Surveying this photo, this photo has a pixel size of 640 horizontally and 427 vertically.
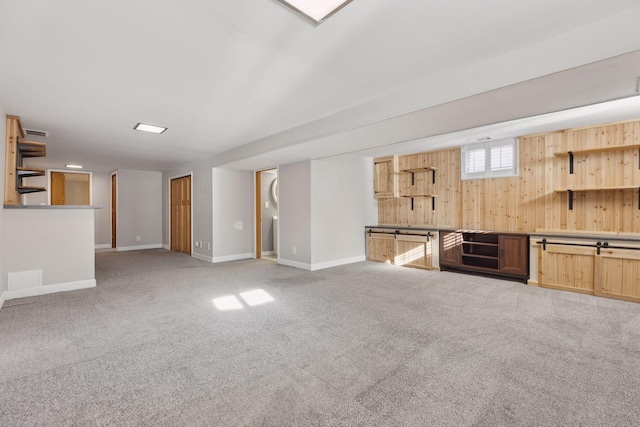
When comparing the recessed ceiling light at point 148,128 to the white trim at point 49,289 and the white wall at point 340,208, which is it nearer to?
the white trim at point 49,289

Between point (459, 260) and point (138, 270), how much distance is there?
19.4 feet

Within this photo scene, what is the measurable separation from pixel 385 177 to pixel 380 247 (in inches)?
60.0

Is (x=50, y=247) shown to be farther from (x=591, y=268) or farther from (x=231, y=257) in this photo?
(x=591, y=268)

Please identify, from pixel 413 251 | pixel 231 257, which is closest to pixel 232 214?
pixel 231 257

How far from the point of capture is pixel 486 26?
2.02 metres

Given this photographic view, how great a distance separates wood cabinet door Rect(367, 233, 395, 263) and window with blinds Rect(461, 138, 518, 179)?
188cm

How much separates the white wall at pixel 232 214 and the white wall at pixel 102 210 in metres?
4.74

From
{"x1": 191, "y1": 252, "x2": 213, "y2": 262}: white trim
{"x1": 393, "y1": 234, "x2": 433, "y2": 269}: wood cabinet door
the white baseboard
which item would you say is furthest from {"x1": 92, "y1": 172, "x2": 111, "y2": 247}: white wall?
{"x1": 393, "y1": 234, "x2": 433, "y2": 269}: wood cabinet door

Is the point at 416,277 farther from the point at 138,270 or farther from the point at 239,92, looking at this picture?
the point at 138,270

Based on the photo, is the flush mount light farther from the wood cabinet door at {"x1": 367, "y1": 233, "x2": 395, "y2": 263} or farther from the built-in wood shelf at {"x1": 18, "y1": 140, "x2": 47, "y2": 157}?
the wood cabinet door at {"x1": 367, "y1": 233, "x2": 395, "y2": 263}

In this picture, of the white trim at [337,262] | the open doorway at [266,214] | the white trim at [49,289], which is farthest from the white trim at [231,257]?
the white trim at [49,289]

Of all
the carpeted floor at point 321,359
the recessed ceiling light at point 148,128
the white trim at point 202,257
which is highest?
the recessed ceiling light at point 148,128

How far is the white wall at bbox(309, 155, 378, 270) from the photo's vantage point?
574 cm

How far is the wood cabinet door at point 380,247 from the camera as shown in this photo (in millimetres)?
6285
